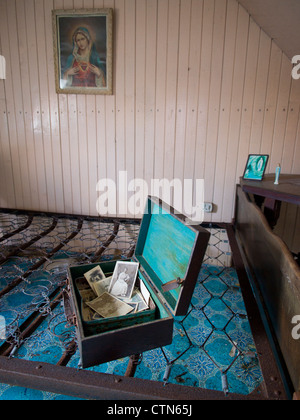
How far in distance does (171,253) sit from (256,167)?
44.8 inches

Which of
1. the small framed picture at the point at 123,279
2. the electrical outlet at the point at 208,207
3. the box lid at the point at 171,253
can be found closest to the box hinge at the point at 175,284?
the box lid at the point at 171,253

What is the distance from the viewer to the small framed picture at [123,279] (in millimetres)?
1113

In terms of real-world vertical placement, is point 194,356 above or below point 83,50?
below

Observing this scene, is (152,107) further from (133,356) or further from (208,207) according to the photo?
(133,356)

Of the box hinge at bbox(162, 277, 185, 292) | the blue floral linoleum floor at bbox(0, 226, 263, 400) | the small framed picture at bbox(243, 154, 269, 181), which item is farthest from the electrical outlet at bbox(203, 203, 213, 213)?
the box hinge at bbox(162, 277, 185, 292)

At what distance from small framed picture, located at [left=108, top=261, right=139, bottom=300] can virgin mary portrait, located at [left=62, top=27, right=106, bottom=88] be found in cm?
188

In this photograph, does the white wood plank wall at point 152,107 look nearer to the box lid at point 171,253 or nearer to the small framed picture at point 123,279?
the box lid at point 171,253

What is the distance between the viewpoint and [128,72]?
7.87ft

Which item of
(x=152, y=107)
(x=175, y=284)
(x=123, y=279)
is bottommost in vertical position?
(x=123, y=279)

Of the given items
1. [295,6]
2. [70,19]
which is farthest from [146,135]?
[295,6]

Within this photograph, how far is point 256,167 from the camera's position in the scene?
71.8 inches

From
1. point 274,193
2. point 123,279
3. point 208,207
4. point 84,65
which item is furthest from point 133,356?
point 84,65

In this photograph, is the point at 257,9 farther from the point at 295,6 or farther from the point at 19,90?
the point at 19,90

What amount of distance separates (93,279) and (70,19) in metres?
2.36
